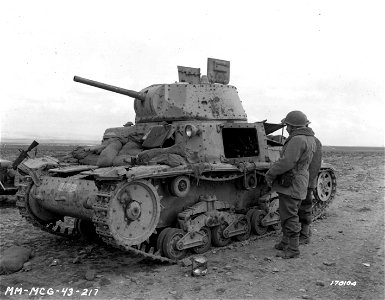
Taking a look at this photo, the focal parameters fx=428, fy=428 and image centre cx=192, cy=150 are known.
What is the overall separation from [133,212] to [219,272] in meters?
1.73

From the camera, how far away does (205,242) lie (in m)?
7.95

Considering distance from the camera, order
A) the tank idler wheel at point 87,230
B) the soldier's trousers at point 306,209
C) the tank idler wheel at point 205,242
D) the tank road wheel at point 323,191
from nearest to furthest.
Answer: the tank idler wheel at point 205,242 < the soldier's trousers at point 306,209 < the tank idler wheel at point 87,230 < the tank road wheel at point 323,191

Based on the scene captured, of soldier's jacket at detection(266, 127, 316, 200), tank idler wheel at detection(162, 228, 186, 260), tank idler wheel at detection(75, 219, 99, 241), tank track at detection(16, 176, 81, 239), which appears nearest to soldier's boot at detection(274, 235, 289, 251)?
soldier's jacket at detection(266, 127, 316, 200)

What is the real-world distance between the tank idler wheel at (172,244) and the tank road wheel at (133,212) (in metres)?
0.53

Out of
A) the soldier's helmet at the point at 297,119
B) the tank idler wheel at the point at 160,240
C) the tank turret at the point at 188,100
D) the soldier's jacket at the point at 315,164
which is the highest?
the tank turret at the point at 188,100

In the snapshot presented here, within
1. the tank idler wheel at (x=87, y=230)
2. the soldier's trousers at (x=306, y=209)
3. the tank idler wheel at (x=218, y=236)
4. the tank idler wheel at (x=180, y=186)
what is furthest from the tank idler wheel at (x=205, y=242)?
the tank idler wheel at (x=87, y=230)

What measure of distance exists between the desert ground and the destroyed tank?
396mm

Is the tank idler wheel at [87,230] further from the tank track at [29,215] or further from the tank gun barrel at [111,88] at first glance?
the tank gun barrel at [111,88]

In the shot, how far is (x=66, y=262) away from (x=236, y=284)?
3061 mm

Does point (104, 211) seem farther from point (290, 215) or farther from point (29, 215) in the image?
point (290, 215)

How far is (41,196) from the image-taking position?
25.9 ft

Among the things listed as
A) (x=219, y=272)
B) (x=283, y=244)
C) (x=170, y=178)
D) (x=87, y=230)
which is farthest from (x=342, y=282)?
(x=87, y=230)

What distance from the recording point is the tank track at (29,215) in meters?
8.35

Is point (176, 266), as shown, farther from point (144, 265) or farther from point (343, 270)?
point (343, 270)
